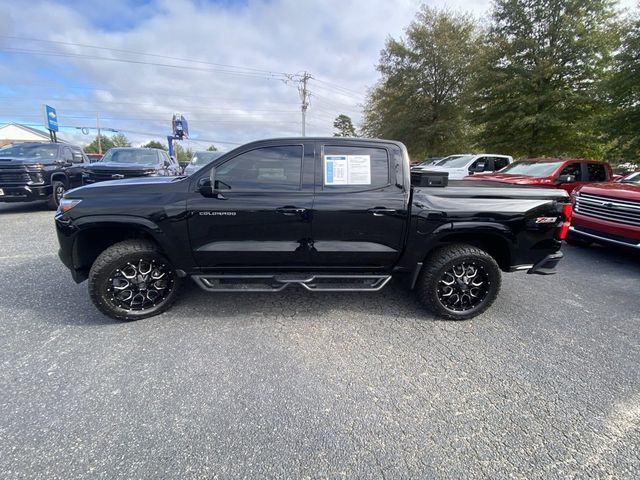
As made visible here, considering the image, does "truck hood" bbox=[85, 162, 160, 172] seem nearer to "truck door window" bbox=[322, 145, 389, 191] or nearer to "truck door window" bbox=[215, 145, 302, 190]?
"truck door window" bbox=[215, 145, 302, 190]

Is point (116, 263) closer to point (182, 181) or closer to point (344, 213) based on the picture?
point (182, 181)

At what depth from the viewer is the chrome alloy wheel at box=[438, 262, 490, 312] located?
10.1ft

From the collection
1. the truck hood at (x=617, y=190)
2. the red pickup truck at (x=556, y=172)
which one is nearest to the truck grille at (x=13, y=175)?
the red pickup truck at (x=556, y=172)

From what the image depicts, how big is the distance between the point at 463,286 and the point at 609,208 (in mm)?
3697

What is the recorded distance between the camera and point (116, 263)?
2.80 metres

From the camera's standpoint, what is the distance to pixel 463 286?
3076 mm


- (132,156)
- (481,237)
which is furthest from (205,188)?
(132,156)

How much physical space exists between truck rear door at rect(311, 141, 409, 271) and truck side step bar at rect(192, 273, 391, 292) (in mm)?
164

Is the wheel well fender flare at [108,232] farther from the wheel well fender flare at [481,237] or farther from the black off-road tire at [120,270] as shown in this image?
the wheel well fender flare at [481,237]

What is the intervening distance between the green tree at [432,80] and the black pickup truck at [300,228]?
19767 millimetres

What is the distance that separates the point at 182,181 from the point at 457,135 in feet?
71.6

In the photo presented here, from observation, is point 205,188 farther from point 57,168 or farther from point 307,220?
point 57,168

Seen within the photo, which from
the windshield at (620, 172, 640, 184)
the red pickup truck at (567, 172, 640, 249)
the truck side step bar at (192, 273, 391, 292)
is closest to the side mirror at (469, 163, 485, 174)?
the windshield at (620, 172, 640, 184)

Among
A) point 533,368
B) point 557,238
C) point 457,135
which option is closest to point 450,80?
point 457,135
